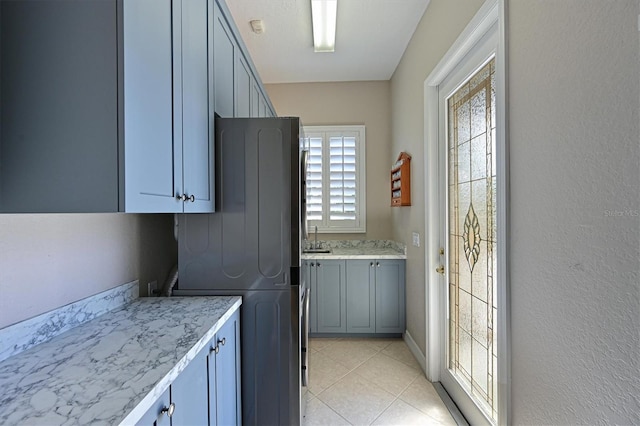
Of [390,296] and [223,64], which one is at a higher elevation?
[223,64]

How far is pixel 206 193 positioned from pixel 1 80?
738 millimetres

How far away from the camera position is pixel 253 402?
150 cm

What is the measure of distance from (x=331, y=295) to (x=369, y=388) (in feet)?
3.08

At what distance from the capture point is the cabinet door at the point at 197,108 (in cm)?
118

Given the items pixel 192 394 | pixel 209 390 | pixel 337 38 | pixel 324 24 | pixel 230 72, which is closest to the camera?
pixel 192 394

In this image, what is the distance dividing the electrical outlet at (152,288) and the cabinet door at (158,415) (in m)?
0.95

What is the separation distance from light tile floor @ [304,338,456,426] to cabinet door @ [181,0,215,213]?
1.57 m

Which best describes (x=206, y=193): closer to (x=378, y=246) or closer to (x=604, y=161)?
(x=604, y=161)

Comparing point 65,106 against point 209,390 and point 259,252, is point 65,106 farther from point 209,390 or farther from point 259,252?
point 209,390

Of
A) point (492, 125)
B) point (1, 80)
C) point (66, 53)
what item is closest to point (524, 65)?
point (492, 125)

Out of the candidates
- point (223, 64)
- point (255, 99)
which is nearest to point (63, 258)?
point (223, 64)

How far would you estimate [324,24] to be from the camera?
2262 mm

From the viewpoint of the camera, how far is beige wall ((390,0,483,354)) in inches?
73.1

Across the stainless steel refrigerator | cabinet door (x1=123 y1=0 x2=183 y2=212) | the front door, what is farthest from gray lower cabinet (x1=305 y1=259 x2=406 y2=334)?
cabinet door (x1=123 y1=0 x2=183 y2=212)
